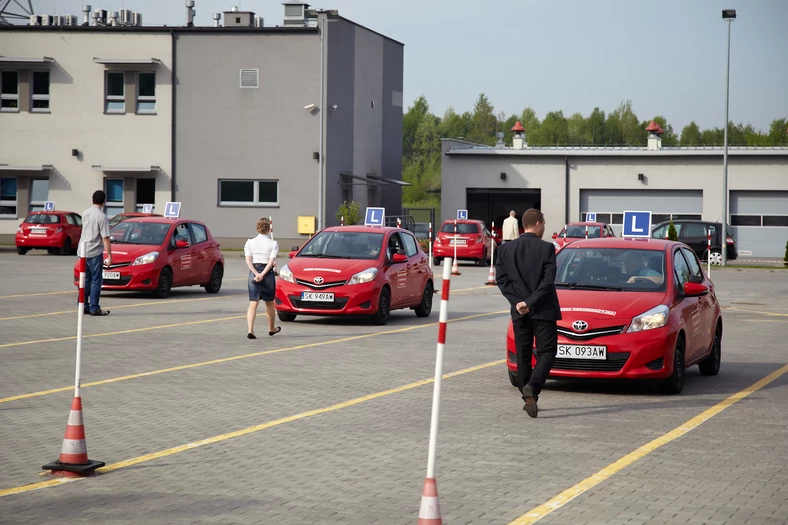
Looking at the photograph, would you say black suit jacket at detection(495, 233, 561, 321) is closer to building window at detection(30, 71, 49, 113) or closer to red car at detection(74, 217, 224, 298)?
red car at detection(74, 217, 224, 298)

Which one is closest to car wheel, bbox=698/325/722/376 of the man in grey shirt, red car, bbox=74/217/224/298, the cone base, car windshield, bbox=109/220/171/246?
the cone base

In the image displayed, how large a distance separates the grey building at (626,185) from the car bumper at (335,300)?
41190 mm

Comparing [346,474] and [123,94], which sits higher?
[123,94]

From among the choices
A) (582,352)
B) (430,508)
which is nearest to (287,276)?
(582,352)

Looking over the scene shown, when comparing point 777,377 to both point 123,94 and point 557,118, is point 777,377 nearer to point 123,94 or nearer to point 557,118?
point 123,94

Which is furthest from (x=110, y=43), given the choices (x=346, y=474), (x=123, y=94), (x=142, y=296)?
(x=346, y=474)

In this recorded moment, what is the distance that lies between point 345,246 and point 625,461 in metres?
11.5

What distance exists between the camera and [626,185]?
58.3 m

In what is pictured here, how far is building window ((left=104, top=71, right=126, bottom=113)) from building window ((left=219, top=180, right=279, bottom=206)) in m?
5.76

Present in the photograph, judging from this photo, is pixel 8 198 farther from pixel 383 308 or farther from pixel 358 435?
pixel 358 435

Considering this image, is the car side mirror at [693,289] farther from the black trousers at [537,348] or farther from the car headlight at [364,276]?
the car headlight at [364,276]

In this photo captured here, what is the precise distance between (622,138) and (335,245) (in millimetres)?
134130

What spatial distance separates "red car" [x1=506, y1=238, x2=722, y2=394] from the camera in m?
11.0

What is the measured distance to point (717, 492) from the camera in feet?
23.5
